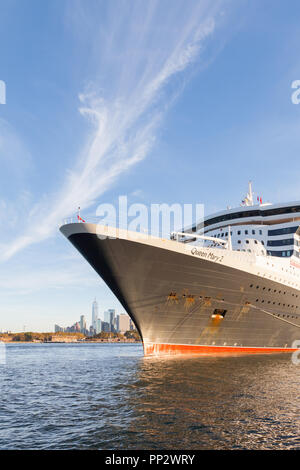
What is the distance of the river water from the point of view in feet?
27.4

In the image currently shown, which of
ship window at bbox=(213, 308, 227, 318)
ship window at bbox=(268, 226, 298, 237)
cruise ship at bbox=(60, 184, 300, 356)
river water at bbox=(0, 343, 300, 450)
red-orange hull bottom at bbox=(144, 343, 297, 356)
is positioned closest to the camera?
river water at bbox=(0, 343, 300, 450)

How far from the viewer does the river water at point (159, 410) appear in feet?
27.4

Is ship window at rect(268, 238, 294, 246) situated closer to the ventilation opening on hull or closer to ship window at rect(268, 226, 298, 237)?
ship window at rect(268, 226, 298, 237)

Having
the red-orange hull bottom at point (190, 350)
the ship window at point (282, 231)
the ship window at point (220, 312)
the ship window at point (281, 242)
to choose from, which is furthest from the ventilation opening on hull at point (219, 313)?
the ship window at point (282, 231)

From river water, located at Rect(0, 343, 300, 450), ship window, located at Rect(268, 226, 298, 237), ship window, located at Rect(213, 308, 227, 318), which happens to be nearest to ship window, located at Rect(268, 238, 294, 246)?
ship window, located at Rect(268, 226, 298, 237)

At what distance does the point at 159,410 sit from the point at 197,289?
32.7 feet

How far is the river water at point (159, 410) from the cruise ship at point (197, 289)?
127 inches

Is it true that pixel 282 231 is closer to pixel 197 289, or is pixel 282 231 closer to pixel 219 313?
pixel 219 313

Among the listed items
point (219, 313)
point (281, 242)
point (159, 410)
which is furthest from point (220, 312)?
point (159, 410)

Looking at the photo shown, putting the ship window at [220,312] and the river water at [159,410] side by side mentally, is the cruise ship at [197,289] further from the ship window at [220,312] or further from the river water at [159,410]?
the river water at [159,410]

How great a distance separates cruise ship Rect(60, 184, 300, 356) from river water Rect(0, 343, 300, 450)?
322 centimetres

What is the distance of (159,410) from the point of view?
1077cm
